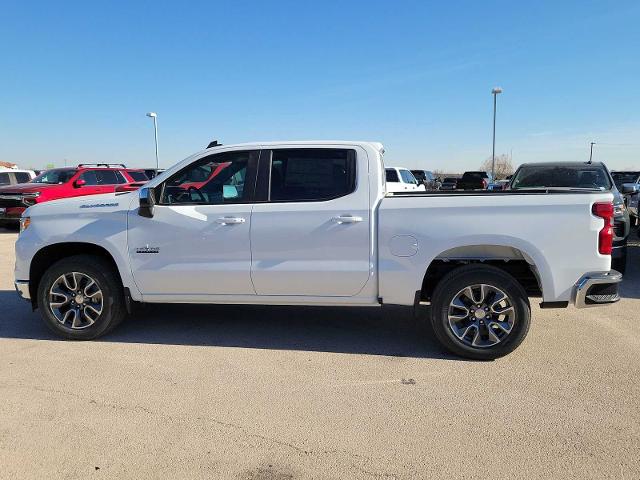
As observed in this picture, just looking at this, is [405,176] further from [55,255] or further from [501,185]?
[55,255]

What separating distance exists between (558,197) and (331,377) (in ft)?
7.80

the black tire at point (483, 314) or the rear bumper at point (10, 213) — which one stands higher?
the rear bumper at point (10, 213)

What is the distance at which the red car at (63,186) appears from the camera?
1371cm

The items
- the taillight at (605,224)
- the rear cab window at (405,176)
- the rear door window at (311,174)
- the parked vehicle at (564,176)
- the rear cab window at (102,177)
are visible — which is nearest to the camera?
the taillight at (605,224)

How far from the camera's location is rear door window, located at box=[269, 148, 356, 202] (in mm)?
4582

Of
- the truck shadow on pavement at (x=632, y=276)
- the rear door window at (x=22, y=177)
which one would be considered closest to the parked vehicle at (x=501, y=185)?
the truck shadow on pavement at (x=632, y=276)

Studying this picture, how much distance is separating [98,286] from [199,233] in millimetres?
1153

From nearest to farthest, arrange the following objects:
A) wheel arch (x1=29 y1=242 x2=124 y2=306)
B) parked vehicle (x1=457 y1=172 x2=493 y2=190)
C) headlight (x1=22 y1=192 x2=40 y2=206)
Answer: wheel arch (x1=29 y1=242 x2=124 y2=306), headlight (x1=22 y1=192 x2=40 y2=206), parked vehicle (x1=457 y1=172 x2=493 y2=190)

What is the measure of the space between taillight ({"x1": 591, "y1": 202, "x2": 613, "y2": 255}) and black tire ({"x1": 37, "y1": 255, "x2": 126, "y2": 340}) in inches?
170

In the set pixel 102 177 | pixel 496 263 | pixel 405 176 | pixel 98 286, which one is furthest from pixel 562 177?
pixel 102 177

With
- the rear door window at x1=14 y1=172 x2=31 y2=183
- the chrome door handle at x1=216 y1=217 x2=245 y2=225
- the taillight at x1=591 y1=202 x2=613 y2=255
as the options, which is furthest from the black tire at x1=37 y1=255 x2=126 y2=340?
the rear door window at x1=14 y1=172 x2=31 y2=183

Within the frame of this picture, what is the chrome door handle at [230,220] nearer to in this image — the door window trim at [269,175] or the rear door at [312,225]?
the rear door at [312,225]

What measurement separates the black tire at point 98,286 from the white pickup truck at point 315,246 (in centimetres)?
1

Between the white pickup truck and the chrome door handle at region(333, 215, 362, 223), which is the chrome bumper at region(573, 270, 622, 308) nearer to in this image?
the white pickup truck
